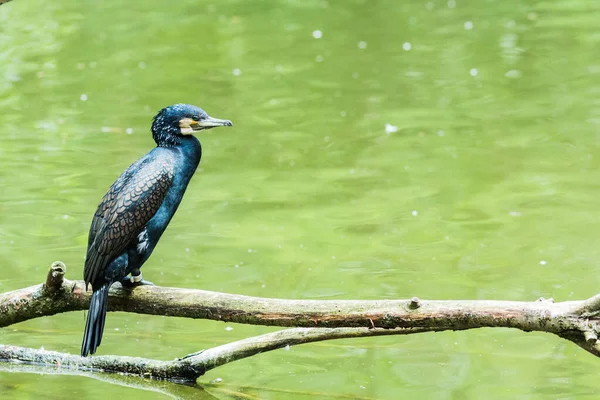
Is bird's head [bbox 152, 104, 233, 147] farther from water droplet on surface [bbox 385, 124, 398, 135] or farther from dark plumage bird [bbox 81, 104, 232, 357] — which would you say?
water droplet on surface [bbox 385, 124, 398, 135]

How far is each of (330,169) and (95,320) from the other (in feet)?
11.8

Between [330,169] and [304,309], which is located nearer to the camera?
[304,309]

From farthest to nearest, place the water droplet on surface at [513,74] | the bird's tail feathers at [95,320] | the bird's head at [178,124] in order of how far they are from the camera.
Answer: the water droplet on surface at [513,74] < the bird's head at [178,124] < the bird's tail feathers at [95,320]

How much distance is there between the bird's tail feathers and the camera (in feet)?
10.7

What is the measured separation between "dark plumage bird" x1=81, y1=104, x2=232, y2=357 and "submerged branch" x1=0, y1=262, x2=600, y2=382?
0.10 metres

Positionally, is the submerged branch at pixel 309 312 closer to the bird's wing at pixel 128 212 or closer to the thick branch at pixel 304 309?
the thick branch at pixel 304 309

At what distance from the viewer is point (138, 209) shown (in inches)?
133

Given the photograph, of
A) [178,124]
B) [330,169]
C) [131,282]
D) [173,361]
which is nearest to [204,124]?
[178,124]

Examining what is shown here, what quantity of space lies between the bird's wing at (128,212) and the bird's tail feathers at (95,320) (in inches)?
3.5

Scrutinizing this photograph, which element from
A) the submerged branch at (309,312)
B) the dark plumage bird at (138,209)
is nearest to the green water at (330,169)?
the submerged branch at (309,312)

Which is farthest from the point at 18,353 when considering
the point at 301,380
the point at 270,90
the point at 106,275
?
the point at 270,90

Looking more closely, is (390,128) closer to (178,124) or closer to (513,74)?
(513,74)

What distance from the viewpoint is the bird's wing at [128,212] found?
3361 mm

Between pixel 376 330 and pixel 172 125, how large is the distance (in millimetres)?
995
